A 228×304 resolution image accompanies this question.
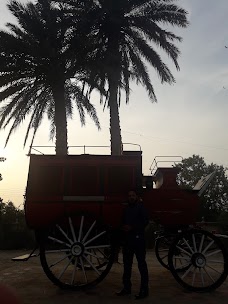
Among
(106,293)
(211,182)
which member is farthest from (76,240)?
(211,182)

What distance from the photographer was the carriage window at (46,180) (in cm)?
819

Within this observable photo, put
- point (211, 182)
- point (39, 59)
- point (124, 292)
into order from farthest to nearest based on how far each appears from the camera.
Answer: point (211, 182) → point (39, 59) → point (124, 292)

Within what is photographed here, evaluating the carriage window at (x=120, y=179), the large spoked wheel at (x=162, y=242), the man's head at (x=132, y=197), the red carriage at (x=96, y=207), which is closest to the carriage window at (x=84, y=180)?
the red carriage at (x=96, y=207)

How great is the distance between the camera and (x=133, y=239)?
7164mm

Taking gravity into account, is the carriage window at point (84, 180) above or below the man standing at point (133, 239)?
above

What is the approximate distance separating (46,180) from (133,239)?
2.42 meters

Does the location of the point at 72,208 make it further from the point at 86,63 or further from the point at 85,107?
the point at 85,107

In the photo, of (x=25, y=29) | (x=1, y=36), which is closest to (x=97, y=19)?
(x=25, y=29)

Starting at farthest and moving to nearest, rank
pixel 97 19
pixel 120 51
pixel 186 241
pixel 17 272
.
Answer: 1. pixel 120 51
2. pixel 97 19
3. pixel 17 272
4. pixel 186 241

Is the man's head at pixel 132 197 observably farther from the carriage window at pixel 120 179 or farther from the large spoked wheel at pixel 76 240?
the large spoked wheel at pixel 76 240

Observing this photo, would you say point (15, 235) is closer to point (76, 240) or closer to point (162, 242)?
point (162, 242)

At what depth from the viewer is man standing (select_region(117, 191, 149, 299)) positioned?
7.07 meters

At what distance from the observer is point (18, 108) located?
17.6 metres

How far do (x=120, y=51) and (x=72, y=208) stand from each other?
11931 millimetres
